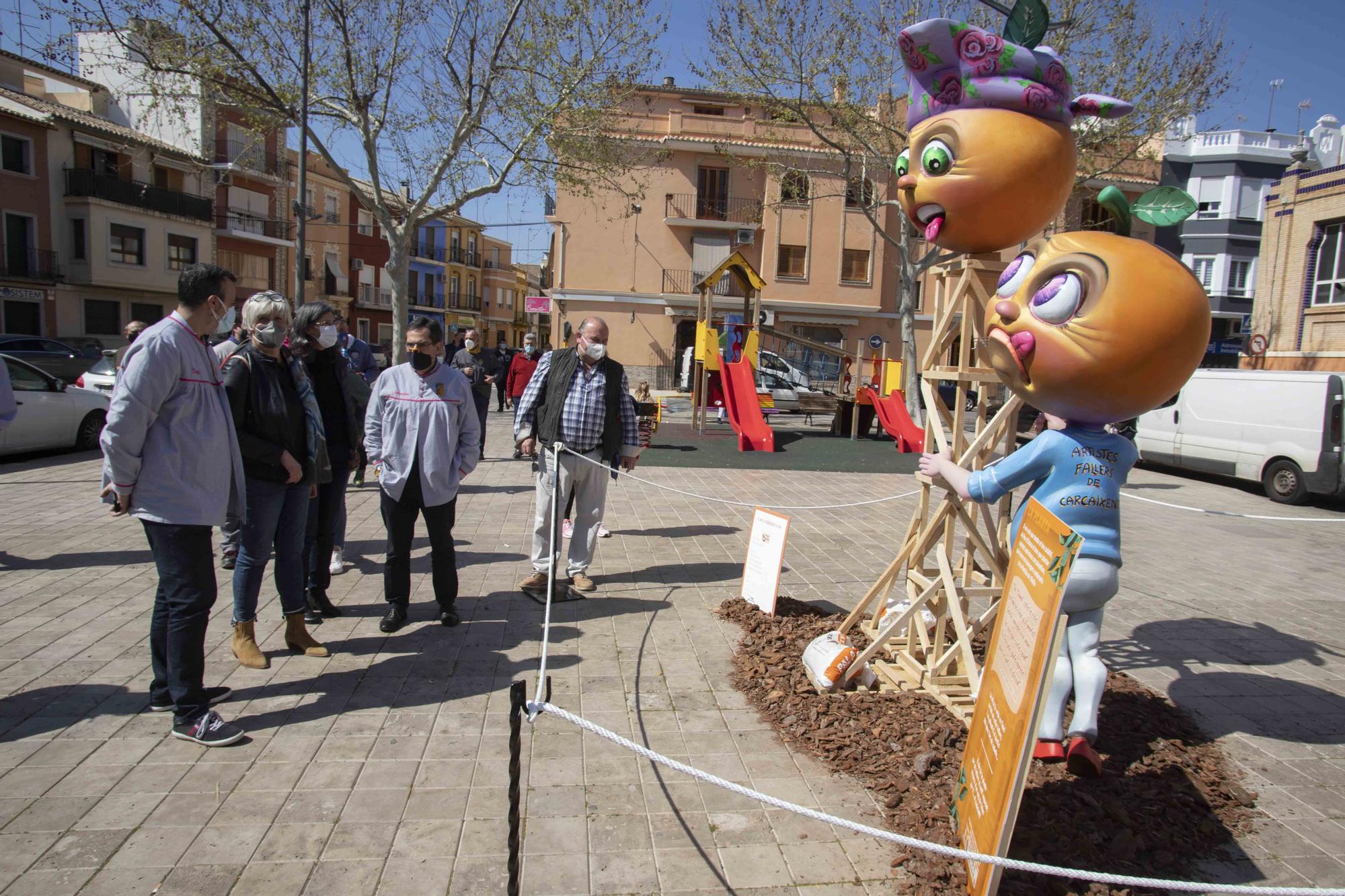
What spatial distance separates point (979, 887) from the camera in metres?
2.50

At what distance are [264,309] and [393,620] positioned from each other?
1932 millimetres

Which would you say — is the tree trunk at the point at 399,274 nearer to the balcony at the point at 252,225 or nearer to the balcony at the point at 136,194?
the balcony at the point at 136,194

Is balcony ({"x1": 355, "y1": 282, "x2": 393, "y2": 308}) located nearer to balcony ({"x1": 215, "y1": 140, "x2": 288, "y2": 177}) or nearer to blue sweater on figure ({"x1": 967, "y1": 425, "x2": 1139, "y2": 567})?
balcony ({"x1": 215, "y1": 140, "x2": 288, "y2": 177})

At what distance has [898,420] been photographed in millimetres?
16266

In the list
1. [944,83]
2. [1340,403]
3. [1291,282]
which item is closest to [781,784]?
[944,83]

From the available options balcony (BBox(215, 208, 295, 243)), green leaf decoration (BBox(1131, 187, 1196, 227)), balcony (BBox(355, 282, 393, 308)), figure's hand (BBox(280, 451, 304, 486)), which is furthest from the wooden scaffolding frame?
balcony (BBox(355, 282, 393, 308))

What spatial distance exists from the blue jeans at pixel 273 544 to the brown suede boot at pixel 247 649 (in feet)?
0.17

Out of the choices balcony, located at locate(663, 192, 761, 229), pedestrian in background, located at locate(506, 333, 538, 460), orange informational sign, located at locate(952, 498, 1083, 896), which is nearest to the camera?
orange informational sign, located at locate(952, 498, 1083, 896)

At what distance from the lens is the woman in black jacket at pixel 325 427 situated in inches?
195

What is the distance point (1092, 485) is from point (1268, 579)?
211 inches

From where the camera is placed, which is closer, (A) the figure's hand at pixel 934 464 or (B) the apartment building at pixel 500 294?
A: (A) the figure's hand at pixel 934 464

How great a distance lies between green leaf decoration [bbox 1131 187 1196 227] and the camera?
12.8ft

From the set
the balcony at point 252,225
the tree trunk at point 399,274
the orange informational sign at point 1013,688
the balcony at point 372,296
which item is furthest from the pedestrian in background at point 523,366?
the balcony at point 372,296

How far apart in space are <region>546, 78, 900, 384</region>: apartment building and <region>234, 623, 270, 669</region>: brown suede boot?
32306mm
